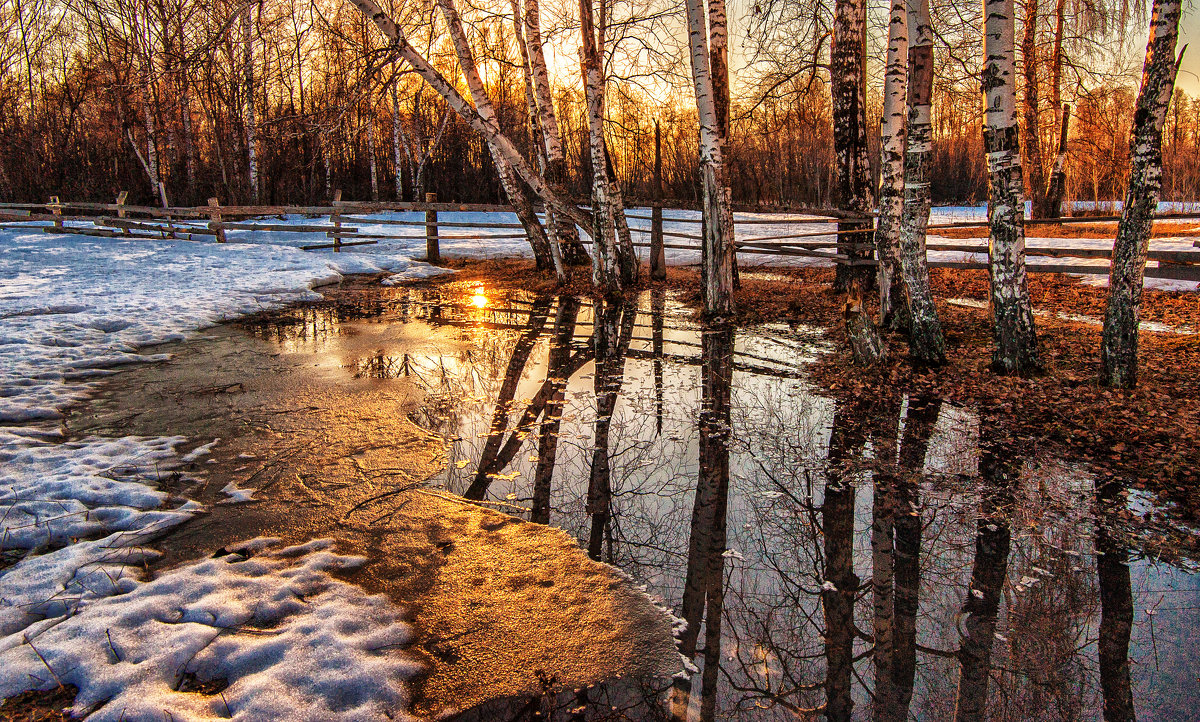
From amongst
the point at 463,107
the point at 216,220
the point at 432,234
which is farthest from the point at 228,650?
the point at 216,220

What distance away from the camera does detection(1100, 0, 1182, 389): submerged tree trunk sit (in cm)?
501

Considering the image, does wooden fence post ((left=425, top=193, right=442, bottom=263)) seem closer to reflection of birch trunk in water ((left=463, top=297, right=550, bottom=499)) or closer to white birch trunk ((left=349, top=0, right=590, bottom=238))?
white birch trunk ((left=349, top=0, right=590, bottom=238))

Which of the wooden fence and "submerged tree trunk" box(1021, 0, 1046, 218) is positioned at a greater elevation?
"submerged tree trunk" box(1021, 0, 1046, 218)

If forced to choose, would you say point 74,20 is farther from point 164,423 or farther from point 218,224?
point 164,423

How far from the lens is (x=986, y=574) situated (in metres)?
3.15

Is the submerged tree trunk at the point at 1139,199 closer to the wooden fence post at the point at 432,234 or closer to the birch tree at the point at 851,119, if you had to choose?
the birch tree at the point at 851,119

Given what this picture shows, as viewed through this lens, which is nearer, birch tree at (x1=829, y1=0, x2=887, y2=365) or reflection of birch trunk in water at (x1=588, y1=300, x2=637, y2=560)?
reflection of birch trunk in water at (x1=588, y1=300, x2=637, y2=560)

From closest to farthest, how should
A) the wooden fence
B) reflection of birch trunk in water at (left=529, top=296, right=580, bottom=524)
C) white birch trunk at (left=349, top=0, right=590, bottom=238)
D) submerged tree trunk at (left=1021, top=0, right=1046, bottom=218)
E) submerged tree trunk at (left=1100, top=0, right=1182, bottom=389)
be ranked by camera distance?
1. reflection of birch trunk in water at (left=529, top=296, right=580, bottom=524)
2. submerged tree trunk at (left=1100, top=0, right=1182, bottom=389)
3. white birch trunk at (left=349, top=0, right=590, bottom=238)
4. the wooden fence
5. submerged tree trunk at (left=1021, top=0, right=1046, bottom=218)

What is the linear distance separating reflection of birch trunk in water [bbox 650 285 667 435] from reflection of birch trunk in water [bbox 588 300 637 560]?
1.06ft

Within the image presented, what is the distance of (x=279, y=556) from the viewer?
11.0 feet

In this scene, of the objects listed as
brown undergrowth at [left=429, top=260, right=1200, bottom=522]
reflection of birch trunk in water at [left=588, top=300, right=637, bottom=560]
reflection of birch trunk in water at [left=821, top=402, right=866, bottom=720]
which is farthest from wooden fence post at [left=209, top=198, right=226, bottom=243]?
reflection of birch trunk in water at [left=821, top=402, right=866, bottom=720]

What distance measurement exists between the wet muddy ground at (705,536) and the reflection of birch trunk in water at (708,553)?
0.05 feet

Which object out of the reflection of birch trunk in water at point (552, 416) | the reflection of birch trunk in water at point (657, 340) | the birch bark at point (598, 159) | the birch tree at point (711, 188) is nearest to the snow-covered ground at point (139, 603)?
the reflection of birch trunk in water at point (552, 416)

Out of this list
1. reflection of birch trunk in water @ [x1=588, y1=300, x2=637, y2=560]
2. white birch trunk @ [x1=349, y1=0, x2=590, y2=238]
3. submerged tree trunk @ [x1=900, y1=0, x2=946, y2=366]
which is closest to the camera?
reflection of birch trunk in water @ [x1=588, y1=300, x2=637, y2=560]
